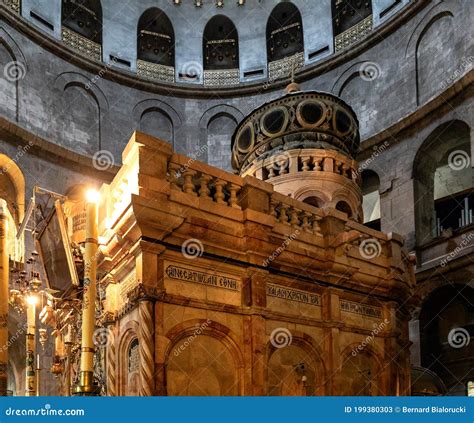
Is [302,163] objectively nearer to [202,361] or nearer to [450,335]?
[202,361]

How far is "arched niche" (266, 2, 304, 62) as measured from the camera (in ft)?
104

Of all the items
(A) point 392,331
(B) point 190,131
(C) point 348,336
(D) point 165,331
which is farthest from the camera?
(B) point 190,131

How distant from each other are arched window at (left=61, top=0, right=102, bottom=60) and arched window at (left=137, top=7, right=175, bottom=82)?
2215 mm

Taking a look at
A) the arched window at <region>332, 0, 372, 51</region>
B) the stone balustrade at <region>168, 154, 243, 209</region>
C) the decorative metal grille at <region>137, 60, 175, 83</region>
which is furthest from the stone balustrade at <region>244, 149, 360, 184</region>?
the decorative metal grille at <region>137, 60, 175, 83</region>

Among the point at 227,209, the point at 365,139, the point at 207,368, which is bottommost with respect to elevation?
the point at 207,368

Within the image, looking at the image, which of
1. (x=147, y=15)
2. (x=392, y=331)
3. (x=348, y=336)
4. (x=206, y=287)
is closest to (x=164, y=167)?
(x=206, y=287)

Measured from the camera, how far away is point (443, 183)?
26.0m

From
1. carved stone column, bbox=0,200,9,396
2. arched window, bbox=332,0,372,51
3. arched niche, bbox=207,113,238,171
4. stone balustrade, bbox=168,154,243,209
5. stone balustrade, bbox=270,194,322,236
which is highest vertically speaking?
arched window, bbox=332,0,372,51

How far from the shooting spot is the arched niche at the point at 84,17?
28867 millimetres

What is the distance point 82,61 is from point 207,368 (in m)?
21.9

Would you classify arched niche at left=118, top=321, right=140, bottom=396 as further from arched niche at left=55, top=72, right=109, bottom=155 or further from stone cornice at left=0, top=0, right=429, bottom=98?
stone cornice at left=0, top=0, right=429, bottom=98

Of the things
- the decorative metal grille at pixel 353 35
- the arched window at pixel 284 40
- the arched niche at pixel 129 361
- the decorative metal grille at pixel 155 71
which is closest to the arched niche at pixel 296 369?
the arched niche at pixel 129 361

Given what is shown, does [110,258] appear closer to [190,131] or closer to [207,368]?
[207,368]

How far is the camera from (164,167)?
9.41 meters
